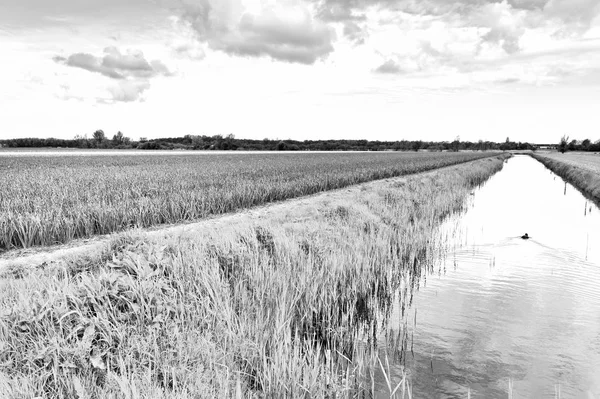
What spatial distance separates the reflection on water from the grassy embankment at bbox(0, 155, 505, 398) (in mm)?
632

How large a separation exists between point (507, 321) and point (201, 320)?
5005 millimetres

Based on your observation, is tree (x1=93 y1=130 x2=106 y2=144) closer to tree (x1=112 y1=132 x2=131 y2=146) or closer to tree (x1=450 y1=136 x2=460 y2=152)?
tree (x1=112 y1=132 x2=131 y2=146)

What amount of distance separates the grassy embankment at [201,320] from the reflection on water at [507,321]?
2.08 feet

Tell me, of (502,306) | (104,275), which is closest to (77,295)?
(104,275)

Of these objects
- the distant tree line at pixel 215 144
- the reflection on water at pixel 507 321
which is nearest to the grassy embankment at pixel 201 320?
the reflection on water at pixel 507 321

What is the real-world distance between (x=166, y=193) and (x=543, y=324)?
12622mm

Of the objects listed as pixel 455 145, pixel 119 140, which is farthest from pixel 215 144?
pixel 455 145

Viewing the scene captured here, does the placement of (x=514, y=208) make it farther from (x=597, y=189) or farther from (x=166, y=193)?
(x=166, y=193)

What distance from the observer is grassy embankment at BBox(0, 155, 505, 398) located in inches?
142

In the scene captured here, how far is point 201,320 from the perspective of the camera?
190 inches

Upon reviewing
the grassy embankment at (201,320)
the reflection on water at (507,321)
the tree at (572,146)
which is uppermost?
the tree at (572,146)

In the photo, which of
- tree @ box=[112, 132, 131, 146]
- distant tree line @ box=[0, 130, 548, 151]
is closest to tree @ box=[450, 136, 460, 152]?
distant tree line @ box=[0, 130, 548, 151]

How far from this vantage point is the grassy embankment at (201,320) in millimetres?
3613

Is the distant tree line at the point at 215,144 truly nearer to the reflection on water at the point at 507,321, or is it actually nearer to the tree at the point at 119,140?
the tree at the point at 119,140
